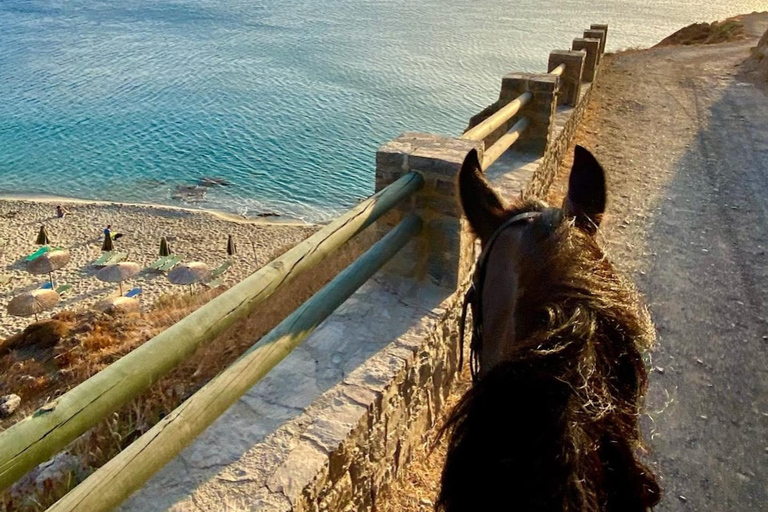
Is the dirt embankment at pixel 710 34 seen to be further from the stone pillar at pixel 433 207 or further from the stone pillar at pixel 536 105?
the stone pillar at pixel 433 207

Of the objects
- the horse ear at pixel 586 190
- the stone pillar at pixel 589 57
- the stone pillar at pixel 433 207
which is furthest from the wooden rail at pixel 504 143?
the stone pillar at pixel 589 57

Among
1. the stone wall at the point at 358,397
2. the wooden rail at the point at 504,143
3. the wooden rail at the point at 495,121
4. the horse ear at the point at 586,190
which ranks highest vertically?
the horse ear at the point at 586,190

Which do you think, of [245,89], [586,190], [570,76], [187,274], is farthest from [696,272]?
[245,89]

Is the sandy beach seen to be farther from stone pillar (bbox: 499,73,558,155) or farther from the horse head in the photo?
the horse head

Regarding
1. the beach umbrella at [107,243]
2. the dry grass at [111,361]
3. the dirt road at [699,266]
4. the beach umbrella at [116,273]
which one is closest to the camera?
the dry grass at [111,361]

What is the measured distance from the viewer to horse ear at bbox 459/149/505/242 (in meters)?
2.22

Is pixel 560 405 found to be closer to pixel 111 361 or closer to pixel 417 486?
pixel 417 486

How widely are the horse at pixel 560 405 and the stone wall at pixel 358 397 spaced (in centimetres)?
129

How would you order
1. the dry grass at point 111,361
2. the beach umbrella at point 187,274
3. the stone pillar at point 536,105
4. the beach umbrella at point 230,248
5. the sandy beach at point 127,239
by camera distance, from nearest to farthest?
the dry grass at point 111,361 → the stone pillar at point 536,105 → the beach umbrella at point 187,274 → the sandy beach at point 127,239 → the beach umbrella at point 230,248

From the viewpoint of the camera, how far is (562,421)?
1287 mm

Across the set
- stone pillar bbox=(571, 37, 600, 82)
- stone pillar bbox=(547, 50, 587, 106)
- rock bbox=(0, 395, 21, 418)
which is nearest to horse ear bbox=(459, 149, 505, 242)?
rock bbox=(0, 395, 21, 418)

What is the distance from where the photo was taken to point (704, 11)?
63250mm

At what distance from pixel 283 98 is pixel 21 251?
1929 cm

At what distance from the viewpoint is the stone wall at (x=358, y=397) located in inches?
97.4
